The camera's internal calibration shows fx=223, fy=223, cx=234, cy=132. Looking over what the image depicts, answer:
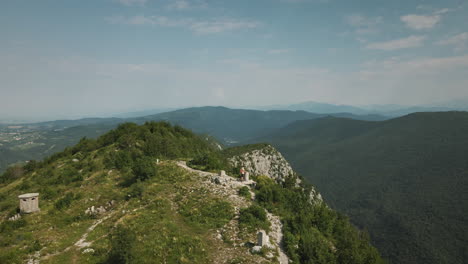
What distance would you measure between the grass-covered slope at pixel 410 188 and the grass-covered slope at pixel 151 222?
9912cm

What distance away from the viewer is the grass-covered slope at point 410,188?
91556 millimetres

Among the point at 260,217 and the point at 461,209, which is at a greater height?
the point at 260,217

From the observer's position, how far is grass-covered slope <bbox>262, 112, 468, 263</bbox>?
91.6m

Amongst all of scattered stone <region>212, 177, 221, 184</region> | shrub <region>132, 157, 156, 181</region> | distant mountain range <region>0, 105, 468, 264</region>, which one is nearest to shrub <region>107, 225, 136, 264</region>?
scattered stone <region>212, 177, 221, 184</region>

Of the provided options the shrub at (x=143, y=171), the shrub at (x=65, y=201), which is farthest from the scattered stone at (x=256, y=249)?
the shrub at (x=65, y=201)

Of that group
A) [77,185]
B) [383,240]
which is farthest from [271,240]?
[383,240]

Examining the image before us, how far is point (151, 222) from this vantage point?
1588 cm

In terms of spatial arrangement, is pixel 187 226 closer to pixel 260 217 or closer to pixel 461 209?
pixel 260 217

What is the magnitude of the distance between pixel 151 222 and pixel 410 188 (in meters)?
159

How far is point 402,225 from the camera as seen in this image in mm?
104250

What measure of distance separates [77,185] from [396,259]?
111 m

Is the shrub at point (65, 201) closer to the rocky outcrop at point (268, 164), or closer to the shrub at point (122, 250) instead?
the shrub at point (122, 250)

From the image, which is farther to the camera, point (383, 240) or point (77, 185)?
point (383, 240)

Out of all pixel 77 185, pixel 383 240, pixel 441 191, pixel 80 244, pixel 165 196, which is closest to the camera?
pixel 80 244
